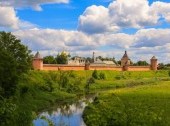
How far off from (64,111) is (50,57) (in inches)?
3013

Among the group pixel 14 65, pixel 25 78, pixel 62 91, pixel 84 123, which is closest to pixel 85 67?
pixel 62 91

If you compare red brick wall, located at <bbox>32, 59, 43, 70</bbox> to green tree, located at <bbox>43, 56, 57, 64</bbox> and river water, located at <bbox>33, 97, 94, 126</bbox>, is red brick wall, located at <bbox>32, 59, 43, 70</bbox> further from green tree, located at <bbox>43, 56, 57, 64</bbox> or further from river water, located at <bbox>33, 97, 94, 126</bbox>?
green tree, located at <bbox>43, 56, 57, 64</bbox>

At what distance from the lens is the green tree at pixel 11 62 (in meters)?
39.3

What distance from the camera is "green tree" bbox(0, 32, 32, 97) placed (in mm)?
39266

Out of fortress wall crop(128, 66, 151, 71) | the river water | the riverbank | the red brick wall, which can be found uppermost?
the red brick wall

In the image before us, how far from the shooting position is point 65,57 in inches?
5059

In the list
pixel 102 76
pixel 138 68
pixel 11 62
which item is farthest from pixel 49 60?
pixel 11 62

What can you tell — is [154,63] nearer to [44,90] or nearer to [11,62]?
[44,90]

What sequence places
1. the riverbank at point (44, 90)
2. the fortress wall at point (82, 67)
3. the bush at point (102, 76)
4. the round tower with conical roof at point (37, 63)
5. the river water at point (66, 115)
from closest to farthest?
the riverbank at point (44, 90) → the river water at point (66, 115) → the round tower with conical roof at point (37, 63) → the fortress wall at point (82, 67) → the bush at point (102, 76)

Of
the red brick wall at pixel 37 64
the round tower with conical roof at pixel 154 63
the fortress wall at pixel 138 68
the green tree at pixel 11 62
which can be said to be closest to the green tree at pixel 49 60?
the fortress wall at pixel 138 68

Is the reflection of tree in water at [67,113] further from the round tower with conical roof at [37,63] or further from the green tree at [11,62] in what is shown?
the round tower with conical roof at [37,63]

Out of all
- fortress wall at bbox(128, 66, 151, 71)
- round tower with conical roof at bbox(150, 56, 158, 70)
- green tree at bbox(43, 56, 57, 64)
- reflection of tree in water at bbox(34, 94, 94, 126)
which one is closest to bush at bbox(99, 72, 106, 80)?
fortress wall at bbox(128, 66, 151, 71)

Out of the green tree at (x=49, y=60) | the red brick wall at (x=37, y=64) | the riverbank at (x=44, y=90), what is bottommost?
the riverbank at (x=44, y=90)

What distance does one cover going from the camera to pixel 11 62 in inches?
1593
